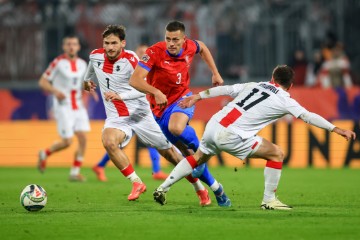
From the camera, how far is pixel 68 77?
16.1 m

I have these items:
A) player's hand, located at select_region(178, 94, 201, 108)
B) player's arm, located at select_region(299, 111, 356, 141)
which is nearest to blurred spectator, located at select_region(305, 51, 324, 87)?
player's hand, located at select_region(178, 94, 201, 108)

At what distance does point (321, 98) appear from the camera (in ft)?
67.4

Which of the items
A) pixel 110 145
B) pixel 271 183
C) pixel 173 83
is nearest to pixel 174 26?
pixel 173 83

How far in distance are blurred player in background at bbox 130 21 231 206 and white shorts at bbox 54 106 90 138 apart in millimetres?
5023

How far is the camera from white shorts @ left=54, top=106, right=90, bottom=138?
52.6 ft

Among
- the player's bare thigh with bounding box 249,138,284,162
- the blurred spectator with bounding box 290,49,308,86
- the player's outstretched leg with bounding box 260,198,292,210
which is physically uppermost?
the blurred spectator with bounding box 290,49,308,86

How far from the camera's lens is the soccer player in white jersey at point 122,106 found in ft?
36.8

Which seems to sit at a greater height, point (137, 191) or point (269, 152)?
point (269, 152)

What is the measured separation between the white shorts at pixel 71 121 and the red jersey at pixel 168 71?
17.0 ft

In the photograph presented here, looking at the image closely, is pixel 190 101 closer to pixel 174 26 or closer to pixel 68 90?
pixel 174 26

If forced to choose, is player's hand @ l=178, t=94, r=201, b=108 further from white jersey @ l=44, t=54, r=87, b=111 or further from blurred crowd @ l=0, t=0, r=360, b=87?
blurred crowd @ l=0, t=0, r=360, b=87

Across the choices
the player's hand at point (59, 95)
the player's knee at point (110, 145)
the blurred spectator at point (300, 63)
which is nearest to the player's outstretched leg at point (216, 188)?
the player's knee at point (110, 145)

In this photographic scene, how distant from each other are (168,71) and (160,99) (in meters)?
0.83

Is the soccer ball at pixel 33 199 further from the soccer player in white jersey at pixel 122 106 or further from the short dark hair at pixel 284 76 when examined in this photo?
the short dark hair at pixel 284 76
